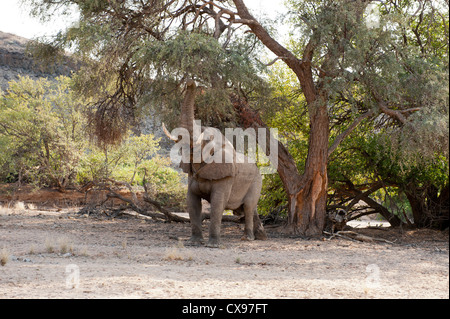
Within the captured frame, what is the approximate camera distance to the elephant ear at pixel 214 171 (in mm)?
10656

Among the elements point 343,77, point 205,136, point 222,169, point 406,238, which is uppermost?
point 343,77

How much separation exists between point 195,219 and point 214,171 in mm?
1202

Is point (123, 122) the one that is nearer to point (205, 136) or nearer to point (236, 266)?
point (205, 136)

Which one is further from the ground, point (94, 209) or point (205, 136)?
point (205, 136)

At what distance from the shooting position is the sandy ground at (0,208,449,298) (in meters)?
5.81

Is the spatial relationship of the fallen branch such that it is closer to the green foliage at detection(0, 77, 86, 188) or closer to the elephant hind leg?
the elephant hind leg

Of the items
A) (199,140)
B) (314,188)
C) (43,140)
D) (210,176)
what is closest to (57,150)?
(43,140)

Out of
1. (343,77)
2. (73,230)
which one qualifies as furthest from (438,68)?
(73,230)

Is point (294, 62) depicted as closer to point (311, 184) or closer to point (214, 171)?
point (311, 184)

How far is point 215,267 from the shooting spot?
7.97m

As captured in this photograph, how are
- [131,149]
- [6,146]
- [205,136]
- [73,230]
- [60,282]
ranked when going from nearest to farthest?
1. [60,282]
2. [205,136]
3. [73,230]
4. [6,146]
5. [131,149]

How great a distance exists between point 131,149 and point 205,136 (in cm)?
1745
